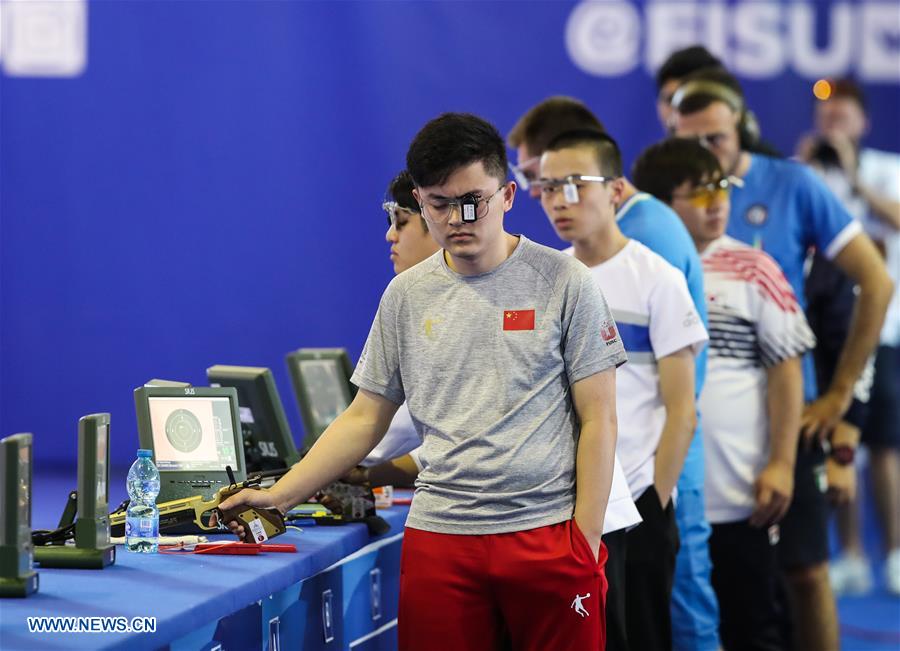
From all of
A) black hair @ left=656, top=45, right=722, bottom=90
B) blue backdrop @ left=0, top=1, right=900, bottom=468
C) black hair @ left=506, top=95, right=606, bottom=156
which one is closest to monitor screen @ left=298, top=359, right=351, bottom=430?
black hair @ left=506, top=95, right=606, bottom=156

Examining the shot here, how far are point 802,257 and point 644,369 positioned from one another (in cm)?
133

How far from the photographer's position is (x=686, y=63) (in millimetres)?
4965

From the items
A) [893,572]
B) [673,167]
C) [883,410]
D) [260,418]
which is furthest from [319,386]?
[893,572]

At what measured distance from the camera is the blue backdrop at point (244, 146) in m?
6.52

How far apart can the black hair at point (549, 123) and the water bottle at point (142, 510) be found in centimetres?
151

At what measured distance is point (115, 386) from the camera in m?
7.03

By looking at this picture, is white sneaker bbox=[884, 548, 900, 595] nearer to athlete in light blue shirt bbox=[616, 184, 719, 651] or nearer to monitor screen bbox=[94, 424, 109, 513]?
athlete in light blue shirt bbox=[616, 184, 719, 651]

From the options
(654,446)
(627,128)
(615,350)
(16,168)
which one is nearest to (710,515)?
(654,446)

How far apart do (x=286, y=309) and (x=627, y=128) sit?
6.18 ft

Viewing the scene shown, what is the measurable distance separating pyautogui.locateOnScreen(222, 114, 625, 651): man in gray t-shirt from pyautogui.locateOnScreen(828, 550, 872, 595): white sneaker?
13.0 feet

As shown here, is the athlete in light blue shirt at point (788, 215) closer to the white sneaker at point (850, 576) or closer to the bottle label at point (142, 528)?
the bottle label at point (142, 528)

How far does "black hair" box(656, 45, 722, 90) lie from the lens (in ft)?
16.3

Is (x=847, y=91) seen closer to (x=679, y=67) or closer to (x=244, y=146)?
(x=679, y=67)

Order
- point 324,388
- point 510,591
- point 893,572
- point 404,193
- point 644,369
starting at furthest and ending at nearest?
point 893,572 → point 324,388 → point 644,369 → point 404,193 → point 510,591
